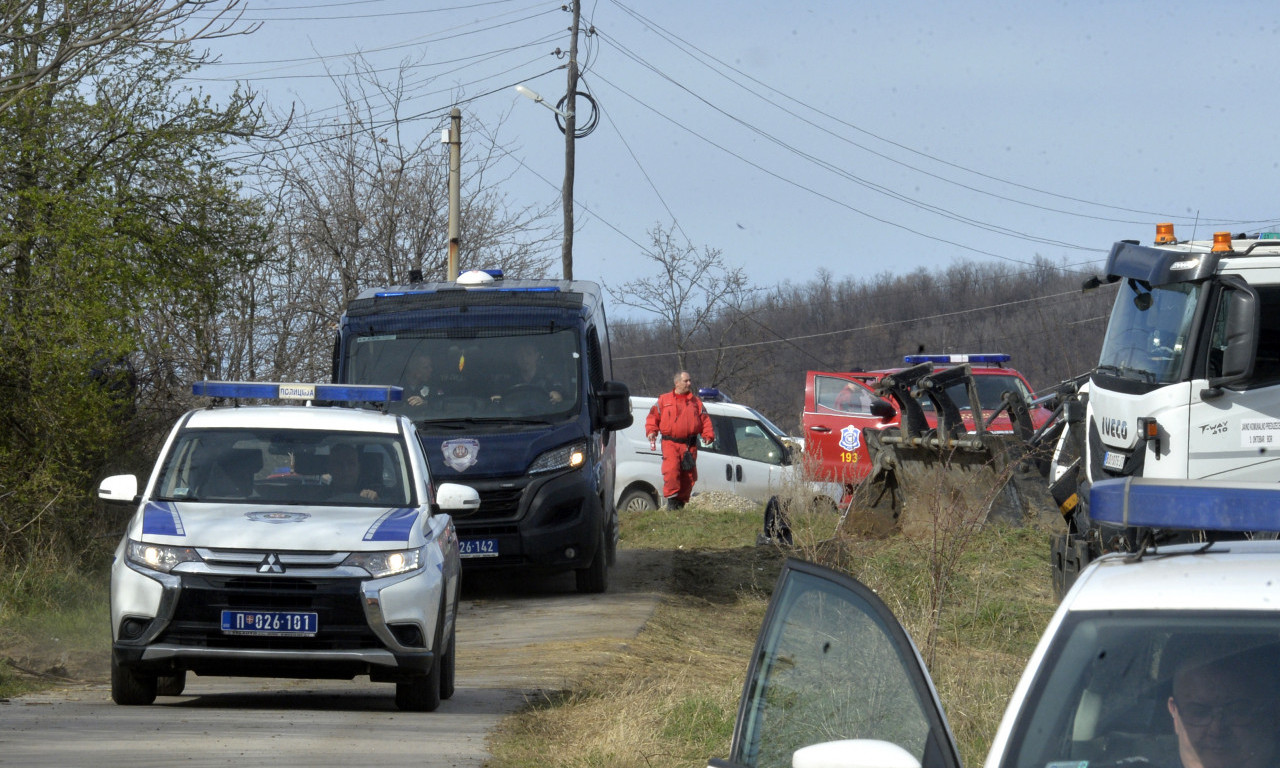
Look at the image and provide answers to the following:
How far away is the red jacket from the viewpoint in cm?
2053

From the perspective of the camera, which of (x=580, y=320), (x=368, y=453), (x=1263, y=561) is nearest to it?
(x=1263, y=561)

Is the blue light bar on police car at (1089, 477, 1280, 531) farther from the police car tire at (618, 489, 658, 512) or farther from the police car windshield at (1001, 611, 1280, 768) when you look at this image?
the police car tire at (618, 489, 658, 512)

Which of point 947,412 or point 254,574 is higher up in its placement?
A: point 947,412

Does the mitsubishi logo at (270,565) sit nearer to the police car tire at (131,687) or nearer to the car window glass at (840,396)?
the police car tire at (131,687)

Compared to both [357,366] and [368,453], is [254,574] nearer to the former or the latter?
[368,453]

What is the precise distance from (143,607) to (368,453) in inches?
68.6

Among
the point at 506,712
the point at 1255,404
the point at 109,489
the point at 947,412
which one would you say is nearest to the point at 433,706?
the point at 506,712

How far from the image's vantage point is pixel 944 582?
9.47m

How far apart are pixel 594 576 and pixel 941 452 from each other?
360cm

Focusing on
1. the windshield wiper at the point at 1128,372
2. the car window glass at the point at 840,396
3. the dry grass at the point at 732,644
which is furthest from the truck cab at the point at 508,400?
the car window glass at the point at 840,396

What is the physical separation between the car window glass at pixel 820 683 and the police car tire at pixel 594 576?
9925 mm

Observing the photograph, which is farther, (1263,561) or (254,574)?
(254,574)

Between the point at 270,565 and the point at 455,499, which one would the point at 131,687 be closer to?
the point at 270,565

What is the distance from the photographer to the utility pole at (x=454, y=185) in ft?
77.0
